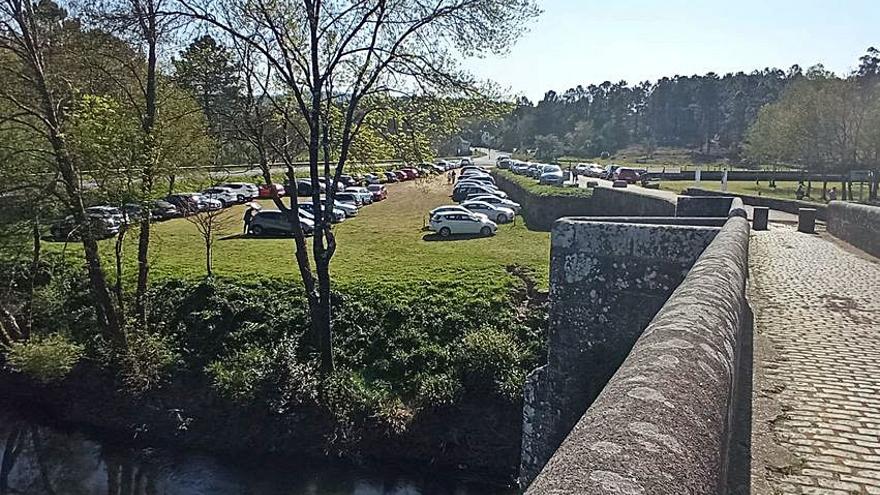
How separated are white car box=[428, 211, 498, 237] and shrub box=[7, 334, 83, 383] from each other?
16.1 m

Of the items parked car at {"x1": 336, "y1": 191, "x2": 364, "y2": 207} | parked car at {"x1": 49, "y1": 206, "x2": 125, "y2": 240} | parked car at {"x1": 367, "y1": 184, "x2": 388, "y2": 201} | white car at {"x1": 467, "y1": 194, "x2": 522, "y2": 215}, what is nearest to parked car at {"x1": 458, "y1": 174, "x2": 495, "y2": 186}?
parked car at {"x1": 367, "y1": 184, "x2": 388, "y2": 201}

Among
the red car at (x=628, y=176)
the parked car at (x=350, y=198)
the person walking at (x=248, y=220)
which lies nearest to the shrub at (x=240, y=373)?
the person walking at (x=248, y=220)

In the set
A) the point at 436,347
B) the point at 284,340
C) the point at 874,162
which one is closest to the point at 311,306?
the point at 284,340

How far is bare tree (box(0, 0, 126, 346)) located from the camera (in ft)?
54.0

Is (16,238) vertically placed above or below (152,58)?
below

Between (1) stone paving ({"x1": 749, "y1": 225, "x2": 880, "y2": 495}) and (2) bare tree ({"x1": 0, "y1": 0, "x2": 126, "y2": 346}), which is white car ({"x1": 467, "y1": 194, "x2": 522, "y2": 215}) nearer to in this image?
(2) bare tree ({"x1": 0, "y1": 0, "x2": 126, "y2": 346})

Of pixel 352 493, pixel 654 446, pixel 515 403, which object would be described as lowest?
pixel 352 493

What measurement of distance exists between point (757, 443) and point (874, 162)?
133ft

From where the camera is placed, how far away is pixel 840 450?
14.6ft

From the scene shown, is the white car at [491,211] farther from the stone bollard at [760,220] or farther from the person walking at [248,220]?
the stone bollard at [760,220]

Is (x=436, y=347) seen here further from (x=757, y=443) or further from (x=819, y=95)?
(x=819, y=95)

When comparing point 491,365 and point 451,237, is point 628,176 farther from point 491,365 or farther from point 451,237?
point 491,365

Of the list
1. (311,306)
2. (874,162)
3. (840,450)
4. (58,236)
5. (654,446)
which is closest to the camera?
(654,446)

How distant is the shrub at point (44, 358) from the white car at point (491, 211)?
20106 mm
